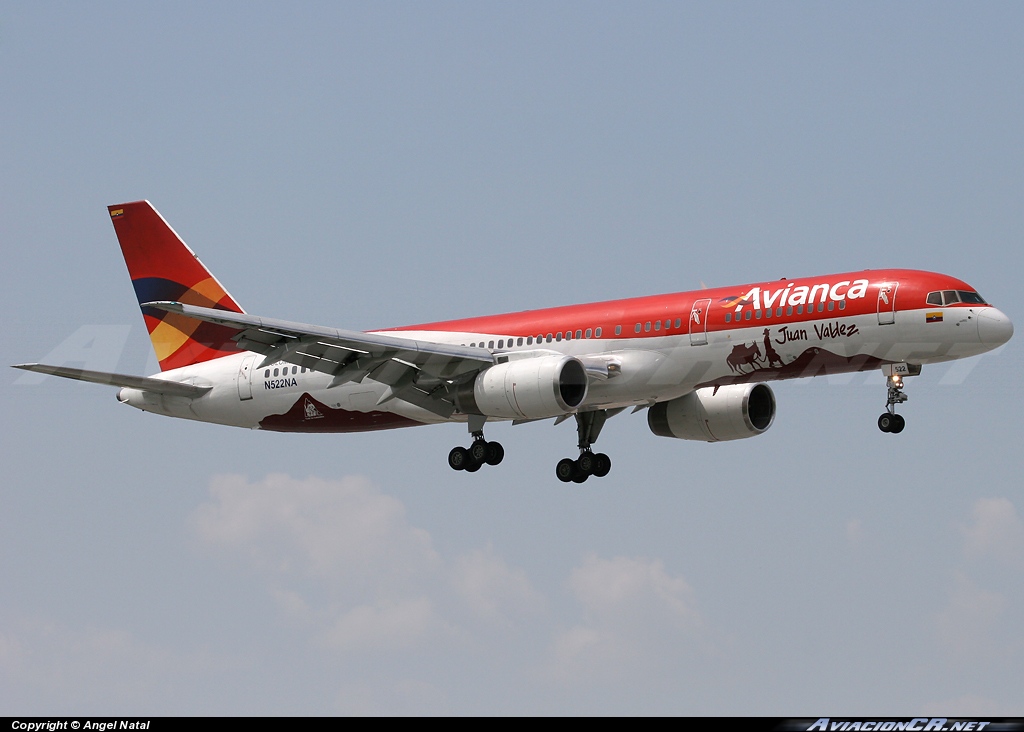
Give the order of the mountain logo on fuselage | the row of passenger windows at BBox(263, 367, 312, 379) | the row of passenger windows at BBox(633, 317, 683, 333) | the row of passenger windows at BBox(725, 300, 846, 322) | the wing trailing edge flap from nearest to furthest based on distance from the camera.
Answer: the row of passenger windows at BBox(725, 300, 846, 322) < the wing trailing edge flap < the row of passenger windows at BBox(633, 317, 683, 333) < the mountain logo on fuselage < the row of passenger windows at BBox(263, 367, 312, 379)

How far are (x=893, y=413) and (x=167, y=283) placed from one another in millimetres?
24209

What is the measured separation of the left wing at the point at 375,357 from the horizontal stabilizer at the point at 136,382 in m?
4.37

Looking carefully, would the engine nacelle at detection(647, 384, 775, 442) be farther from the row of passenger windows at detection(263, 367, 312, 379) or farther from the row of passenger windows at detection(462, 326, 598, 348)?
the row of passenger windows at detection(263, 367, 312, 379)

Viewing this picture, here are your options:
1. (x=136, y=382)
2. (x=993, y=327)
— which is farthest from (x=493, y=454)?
(x=993, y=327)

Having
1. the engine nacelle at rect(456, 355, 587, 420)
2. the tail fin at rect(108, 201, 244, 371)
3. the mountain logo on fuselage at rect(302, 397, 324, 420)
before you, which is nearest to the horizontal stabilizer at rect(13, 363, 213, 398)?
the tail fin at rect(108, 201, 244, 371)

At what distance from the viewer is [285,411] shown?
48.6 metres

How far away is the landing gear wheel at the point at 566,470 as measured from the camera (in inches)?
1919

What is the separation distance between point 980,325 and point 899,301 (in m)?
2.09

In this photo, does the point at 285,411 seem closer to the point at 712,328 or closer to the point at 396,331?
the point at 396,331

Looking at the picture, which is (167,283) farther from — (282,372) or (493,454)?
(493,454)

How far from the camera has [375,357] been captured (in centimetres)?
4403

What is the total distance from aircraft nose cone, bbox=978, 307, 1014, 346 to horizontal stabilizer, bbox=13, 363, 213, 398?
76.9ft

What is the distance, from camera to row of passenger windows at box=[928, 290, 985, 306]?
40.2 m
